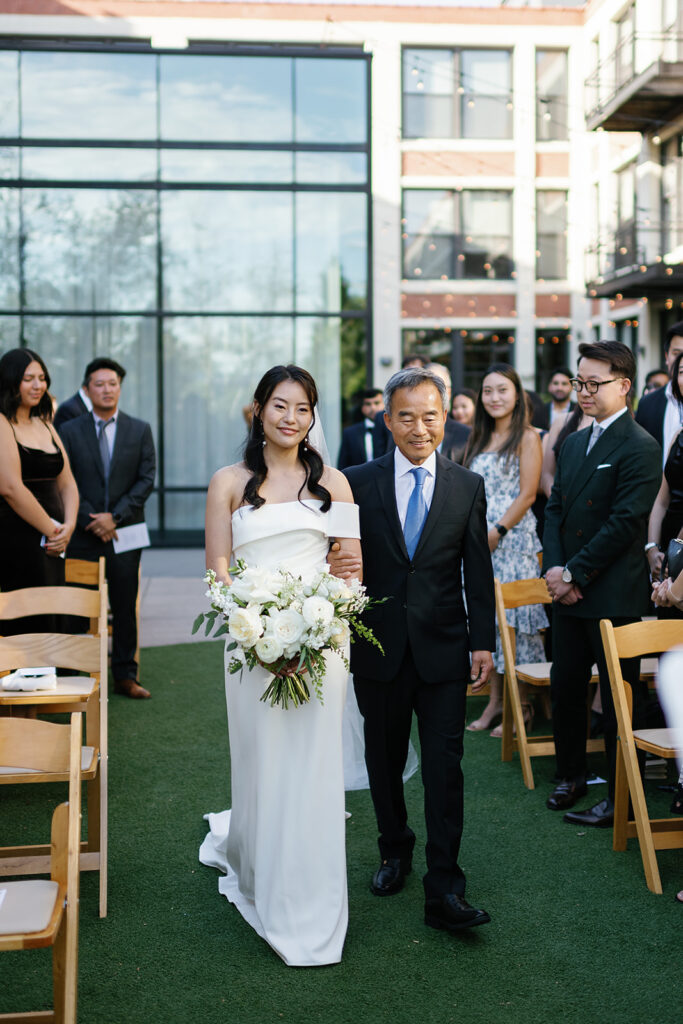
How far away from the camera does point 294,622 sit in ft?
11.2

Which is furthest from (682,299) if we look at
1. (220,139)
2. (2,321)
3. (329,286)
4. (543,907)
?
(543,907)

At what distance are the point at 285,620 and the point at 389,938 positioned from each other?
1.34 m

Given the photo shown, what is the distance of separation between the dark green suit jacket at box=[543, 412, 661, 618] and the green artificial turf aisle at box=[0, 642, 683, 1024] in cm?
114

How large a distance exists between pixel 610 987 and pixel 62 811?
1.93 m

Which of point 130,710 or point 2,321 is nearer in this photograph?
point 130,710

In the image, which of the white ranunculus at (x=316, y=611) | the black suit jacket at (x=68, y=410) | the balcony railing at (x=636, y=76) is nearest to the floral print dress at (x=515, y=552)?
the white ranunculus at (x=316, y=611)

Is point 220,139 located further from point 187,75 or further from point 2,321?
point 2,321

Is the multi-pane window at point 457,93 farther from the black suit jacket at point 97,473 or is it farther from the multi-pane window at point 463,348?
the black suit jacket at point 97,473

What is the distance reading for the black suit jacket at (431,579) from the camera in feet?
12.9

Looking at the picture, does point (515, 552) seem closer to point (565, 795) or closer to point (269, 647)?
point (565, 795)

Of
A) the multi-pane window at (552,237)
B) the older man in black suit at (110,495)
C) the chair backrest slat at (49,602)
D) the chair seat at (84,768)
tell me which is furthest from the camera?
the multi-pane window at (552,237)

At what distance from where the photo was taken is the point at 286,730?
3.71 metres

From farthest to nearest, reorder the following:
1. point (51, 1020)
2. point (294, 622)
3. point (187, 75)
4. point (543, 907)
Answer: point (187, 75)
point (543, 907)
point (294, 622)
point (51, 1020)

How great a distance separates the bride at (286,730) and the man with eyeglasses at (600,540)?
1547mm
